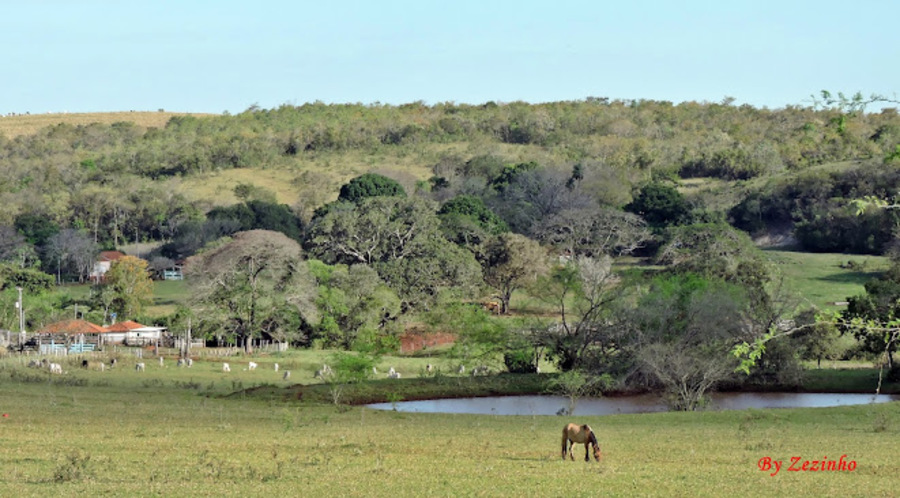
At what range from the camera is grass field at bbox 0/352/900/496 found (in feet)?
65.7

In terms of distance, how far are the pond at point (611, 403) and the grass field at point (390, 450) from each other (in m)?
5.98

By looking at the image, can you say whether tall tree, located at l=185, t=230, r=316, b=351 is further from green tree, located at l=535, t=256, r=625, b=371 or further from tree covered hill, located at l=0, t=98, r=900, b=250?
tree covered hill, located at l=0, t=98, r=900, b=250

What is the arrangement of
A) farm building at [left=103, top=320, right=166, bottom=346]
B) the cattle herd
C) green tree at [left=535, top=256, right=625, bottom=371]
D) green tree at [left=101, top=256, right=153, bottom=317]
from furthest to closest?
green tree at [left=101, top=256, right=153, bottom=317] < farm building at [left=103, top=320, right=166, bottom=346] < green tree at [left=535, top=256, right=625, bottom=371] < the cattle herd

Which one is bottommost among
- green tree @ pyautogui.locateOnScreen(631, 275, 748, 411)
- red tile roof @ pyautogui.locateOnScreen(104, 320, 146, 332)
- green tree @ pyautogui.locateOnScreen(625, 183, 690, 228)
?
red tile roof @ pyautogui.locateOnScreen(104, 320, 146, 332)

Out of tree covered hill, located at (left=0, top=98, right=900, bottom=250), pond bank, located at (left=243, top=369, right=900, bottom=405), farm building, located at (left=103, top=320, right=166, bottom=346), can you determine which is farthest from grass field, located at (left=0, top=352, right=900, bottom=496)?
tree covered hill, located at (left=0, top=98, right=900, bottom=250)

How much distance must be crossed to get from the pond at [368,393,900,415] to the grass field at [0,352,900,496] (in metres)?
5.98

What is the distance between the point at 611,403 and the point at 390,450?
22369mm

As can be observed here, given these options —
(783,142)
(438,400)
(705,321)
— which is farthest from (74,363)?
(783,142)

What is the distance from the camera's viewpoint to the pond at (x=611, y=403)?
44219mm

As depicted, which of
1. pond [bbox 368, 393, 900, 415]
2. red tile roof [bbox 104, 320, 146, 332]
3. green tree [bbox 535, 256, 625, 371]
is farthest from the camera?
red tile roof [bbox 104, 320, 146, 332]

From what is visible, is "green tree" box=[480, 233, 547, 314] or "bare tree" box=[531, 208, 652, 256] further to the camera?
"bare tree" box=[531, 208, 652, 256]

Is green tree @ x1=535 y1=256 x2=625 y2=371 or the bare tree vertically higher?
the bare tree

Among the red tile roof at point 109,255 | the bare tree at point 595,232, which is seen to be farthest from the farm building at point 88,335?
the bare tree at point 595,232

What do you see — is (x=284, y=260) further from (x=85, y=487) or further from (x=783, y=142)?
(x=783, y=142)
